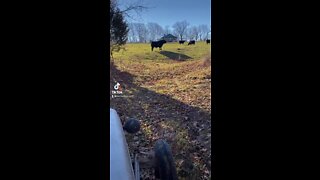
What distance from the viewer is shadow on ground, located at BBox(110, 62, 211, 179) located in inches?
177

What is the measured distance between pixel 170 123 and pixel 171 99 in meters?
0.62

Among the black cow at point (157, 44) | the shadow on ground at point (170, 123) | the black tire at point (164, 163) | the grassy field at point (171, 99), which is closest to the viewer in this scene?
the black tire at point (164, 163)

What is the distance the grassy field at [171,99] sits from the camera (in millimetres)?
4617

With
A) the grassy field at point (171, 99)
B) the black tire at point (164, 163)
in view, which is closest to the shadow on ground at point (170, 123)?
the grassy field at point (171, 99)

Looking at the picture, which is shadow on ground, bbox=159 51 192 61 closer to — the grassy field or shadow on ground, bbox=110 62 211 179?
the grassy field

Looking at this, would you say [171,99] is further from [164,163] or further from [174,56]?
[164,163]

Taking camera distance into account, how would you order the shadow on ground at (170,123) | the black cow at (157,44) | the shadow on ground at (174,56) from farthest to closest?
the shadow on ground at (174,56), the shadow on ground at (170,123), the black cow at (157,44)

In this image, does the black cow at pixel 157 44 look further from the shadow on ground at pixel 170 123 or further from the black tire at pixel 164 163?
the black tire at pixel 164 163

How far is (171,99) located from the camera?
597 centimetres

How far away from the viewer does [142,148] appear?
175 inches

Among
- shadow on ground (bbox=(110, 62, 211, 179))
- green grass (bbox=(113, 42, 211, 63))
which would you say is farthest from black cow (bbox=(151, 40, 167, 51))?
shadow on ground (bbox=(110, 62, 211, 179))

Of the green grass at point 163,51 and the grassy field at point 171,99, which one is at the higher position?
the green grass at point 163,51

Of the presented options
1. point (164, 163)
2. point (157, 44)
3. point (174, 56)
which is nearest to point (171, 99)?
point (174, 56)

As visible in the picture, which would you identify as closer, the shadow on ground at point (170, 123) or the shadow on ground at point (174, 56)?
the shadow on ground at point (170, 123)
